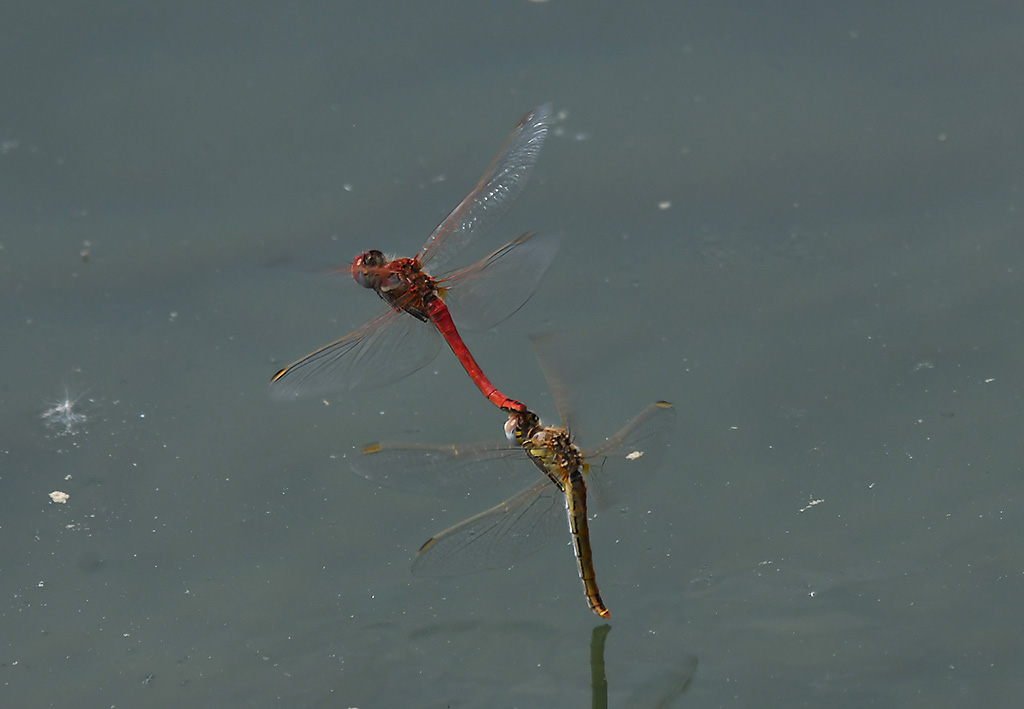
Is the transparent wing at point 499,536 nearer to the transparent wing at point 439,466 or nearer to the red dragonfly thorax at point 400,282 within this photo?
the transparent wing at point 439,466

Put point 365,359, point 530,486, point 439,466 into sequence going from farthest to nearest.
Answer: point 365,359 → point 530,486 → point 439,466

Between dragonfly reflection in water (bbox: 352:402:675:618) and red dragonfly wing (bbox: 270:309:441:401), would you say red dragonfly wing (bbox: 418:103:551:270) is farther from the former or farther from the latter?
dragonfly reflection in water (bbox: 352:402:675:618)

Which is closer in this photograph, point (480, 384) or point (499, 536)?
point (499, 536)

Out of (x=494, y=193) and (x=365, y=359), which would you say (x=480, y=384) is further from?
(x=494, y=193)

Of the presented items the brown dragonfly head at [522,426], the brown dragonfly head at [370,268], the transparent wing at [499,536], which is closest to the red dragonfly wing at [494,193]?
the brown dragonfly head at [370,268]

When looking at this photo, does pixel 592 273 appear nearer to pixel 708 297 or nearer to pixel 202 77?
pixel 708 297

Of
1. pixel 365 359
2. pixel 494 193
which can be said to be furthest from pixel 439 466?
pixel 494 193

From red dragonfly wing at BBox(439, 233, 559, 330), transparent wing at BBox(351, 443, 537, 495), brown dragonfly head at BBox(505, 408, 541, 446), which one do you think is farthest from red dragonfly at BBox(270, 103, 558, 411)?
transparent wing at BBox(351, 443, 537, 495)
